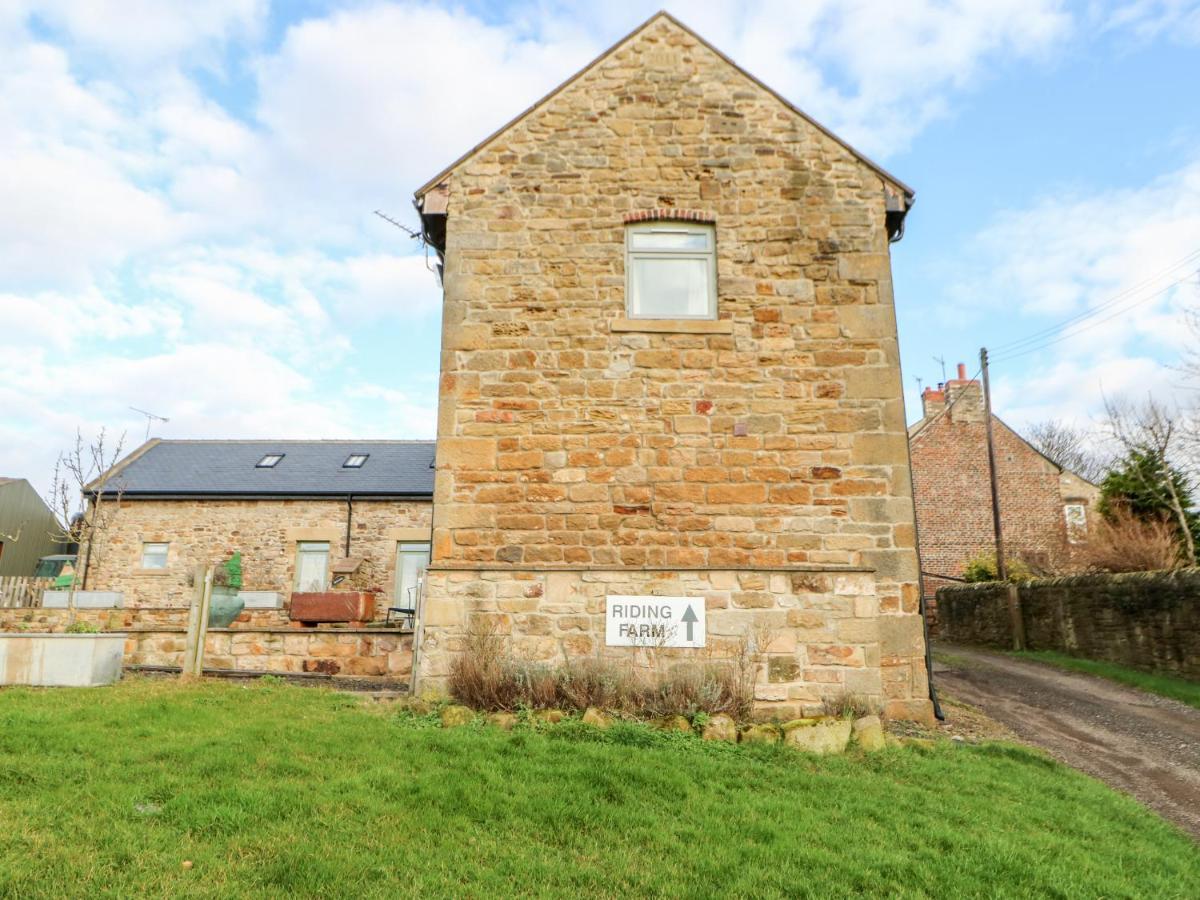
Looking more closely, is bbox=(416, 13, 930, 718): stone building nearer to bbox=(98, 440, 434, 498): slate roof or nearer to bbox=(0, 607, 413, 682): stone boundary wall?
bbox=(0, 607, 413, 682): stone boundary wall

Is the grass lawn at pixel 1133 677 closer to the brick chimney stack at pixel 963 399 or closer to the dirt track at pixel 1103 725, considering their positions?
the dirt track at pixel 1103 725

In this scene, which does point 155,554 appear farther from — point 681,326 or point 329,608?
point 681,326

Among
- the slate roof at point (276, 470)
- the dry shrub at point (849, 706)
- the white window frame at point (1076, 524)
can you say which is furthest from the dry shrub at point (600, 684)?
the white window frame at point (1076, 524)

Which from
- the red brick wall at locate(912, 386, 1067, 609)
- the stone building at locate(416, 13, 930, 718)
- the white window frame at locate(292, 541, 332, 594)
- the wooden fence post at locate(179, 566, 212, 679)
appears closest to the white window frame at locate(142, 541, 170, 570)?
the white window frame at locate(292, 541, 332, 594)

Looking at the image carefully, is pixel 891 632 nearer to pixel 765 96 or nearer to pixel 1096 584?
pixel 765 96

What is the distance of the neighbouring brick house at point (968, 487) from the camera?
25.5 metres

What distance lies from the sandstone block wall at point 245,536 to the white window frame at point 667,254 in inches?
493

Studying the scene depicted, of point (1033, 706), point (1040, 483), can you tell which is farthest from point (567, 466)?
point (1040, 483)

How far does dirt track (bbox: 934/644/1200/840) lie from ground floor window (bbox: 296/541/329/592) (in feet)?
47.5

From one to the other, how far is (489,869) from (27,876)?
2.10 metres

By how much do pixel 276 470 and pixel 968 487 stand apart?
21.7m

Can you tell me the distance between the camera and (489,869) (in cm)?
395

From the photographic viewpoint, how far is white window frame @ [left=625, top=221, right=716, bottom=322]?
9.14m

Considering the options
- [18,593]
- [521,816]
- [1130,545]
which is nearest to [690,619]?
[521,816]
